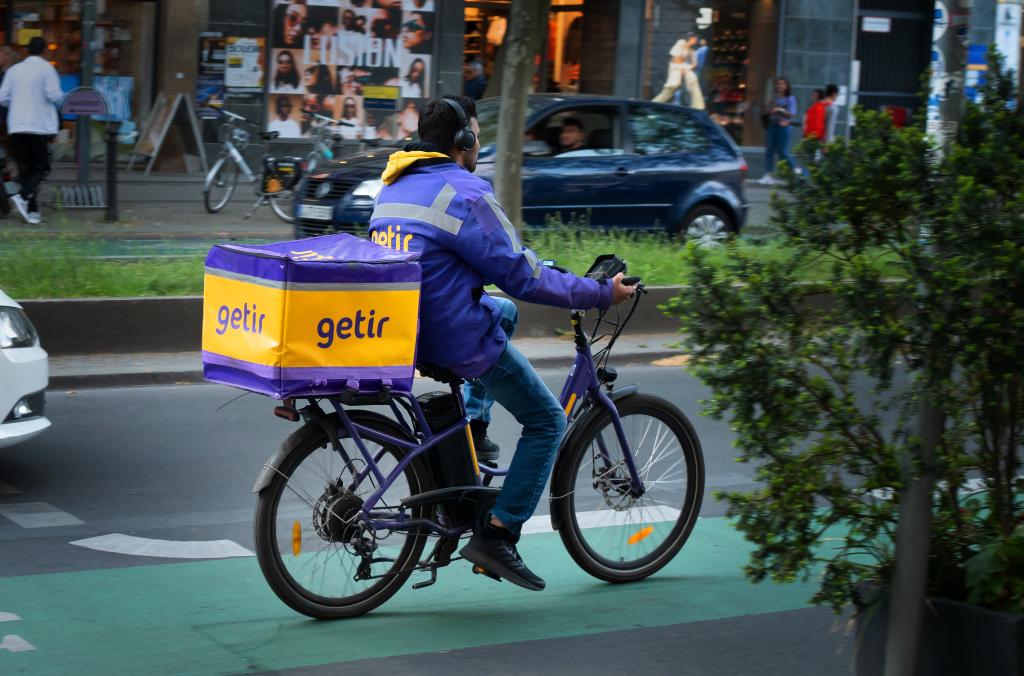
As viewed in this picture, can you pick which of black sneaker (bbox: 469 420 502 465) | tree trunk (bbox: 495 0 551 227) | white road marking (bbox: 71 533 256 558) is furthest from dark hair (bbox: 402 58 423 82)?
black sneaker (bbox: 469 420 502 465)

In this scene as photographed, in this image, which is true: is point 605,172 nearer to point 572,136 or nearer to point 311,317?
point 572,136

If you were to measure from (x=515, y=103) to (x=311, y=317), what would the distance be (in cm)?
816

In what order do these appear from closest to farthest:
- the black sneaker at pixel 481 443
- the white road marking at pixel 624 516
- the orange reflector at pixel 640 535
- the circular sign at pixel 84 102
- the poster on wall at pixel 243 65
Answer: the black sneaker at pixel 481 443 < the white road marking at pixel 624 516 < the orange reflector at pixel 640 535 < the circular sign at pixel 84 102 < the poster on wall at pixel 243 65

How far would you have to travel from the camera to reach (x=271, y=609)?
5219 mm

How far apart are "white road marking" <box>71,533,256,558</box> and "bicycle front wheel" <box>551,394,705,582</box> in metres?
1.40

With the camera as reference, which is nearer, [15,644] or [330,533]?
[15,644]

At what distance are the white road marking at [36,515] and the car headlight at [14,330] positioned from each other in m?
0.74

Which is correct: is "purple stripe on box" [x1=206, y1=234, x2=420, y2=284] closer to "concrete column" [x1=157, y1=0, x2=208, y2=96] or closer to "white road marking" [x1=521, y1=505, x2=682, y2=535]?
"white road marking" [x1=521, y1=505, x2=682, y2=535]

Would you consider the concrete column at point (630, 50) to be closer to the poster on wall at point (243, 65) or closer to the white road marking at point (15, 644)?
the poster on wall at point (243, 65)

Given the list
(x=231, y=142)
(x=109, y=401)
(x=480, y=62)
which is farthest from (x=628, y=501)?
(x=480, y=62)

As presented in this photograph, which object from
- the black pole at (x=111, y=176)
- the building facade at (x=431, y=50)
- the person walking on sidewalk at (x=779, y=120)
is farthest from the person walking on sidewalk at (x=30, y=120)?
the person walking on sidewalk at (x=779, y=120)

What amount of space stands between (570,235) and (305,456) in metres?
7.85

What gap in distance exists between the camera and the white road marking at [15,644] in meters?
4.66

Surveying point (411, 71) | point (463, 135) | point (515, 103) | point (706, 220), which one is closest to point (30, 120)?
point (515, 103)
